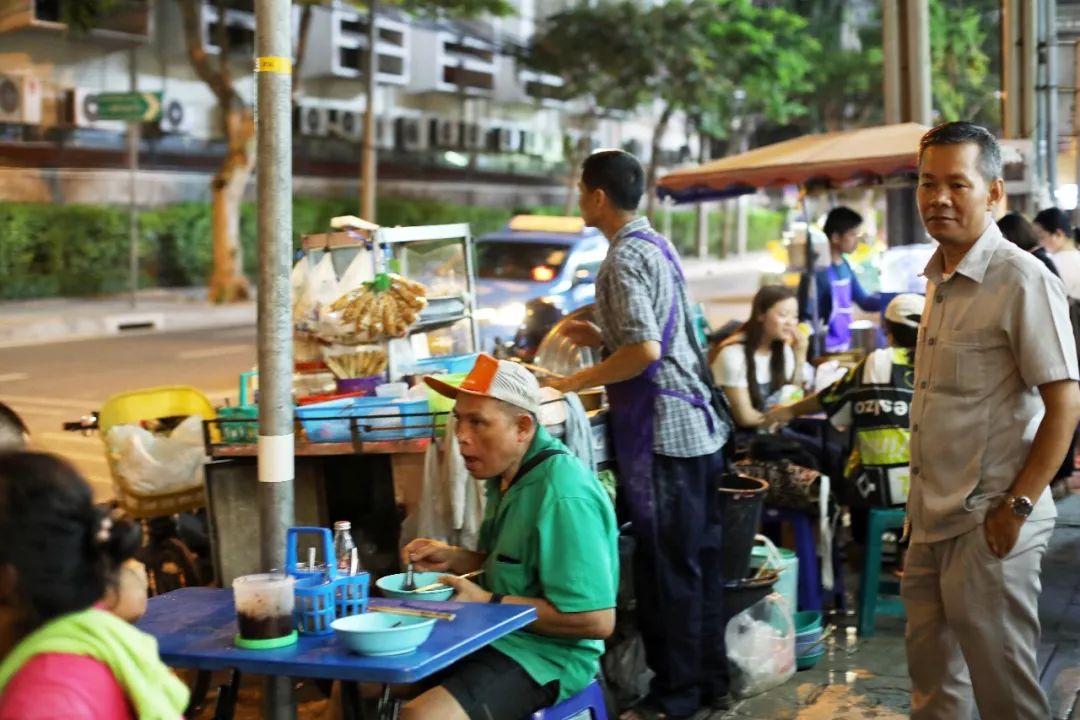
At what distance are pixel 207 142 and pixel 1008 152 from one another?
2230 centimetres

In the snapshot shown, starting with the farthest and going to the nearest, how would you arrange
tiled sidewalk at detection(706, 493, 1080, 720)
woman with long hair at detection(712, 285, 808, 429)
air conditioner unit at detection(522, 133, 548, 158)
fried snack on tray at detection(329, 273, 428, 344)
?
air conditioner unit at detection(522, 133, 548, 158) → woman with long hair at detection(712, 285, 808, 429) → fried snack on tray at detection(329, 273, 428, 344) → tiled sidewalk at detection(706, 493, 1080, 720)

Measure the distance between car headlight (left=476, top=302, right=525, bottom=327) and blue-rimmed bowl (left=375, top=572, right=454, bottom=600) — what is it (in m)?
9.66

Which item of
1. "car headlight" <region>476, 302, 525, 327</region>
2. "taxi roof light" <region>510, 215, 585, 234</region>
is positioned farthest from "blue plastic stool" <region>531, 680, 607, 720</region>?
"taxi roof light" <region>510, 215, 585, 234</region>

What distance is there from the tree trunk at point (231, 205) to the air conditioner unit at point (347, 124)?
8.03 m

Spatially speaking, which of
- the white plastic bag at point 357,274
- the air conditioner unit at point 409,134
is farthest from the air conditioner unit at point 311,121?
the white plastic bag at point 357,274

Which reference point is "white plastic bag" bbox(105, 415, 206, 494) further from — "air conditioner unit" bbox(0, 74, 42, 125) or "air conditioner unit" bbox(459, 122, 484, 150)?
"air conditioner unit" bbox(459, 122, 484, 150)

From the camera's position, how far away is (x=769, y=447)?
6.76m

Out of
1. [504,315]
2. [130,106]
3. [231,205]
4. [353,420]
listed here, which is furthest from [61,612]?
[231,205]

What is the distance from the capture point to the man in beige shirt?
3734 mm

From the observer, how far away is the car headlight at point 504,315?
13.5 metres

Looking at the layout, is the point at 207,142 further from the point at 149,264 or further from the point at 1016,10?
the point at 1016,10

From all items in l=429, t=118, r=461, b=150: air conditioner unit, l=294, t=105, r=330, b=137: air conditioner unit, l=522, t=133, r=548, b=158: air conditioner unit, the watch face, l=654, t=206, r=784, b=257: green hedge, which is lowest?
the watch face

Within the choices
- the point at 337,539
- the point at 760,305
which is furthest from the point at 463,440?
the point at 760,305

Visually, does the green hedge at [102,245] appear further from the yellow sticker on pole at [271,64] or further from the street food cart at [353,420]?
the yellow sticker on pole at [271,64]
